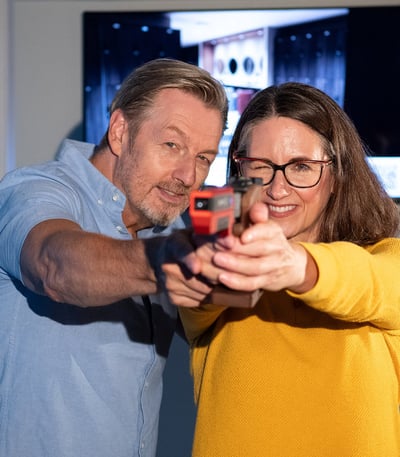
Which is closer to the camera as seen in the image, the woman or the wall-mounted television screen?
the woman

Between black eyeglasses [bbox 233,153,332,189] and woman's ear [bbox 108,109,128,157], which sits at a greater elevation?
woman's ear [bbox 108,109,128,157]

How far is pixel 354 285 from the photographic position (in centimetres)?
113

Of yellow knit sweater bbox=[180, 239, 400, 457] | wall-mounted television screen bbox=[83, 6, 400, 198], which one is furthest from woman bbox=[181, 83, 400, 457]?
wall-mounted television screen bbox=[83, 6, 400, 198]

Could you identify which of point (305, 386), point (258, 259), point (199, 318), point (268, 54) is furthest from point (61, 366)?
point (268, 54)

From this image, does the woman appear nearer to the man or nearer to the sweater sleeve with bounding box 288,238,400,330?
the sweater sleeve with bounding box 288,238,400,330

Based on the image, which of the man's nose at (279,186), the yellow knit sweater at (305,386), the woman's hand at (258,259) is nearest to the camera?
the woman's hand at (258,259)

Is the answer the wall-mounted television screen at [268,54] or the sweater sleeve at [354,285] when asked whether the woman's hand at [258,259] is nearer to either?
the sweater sleeve at [354,285]

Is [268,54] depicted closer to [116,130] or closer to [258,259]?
[116,130]

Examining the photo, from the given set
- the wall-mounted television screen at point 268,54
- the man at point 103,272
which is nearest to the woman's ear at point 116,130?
the man at point 103,272

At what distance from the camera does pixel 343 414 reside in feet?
4.22

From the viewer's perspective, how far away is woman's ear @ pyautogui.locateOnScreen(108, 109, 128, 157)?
1744 millimetres

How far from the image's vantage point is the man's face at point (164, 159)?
1.70 metres

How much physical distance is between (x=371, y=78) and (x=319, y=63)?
0.24 m

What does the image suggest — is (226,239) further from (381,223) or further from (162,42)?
(162,42)
